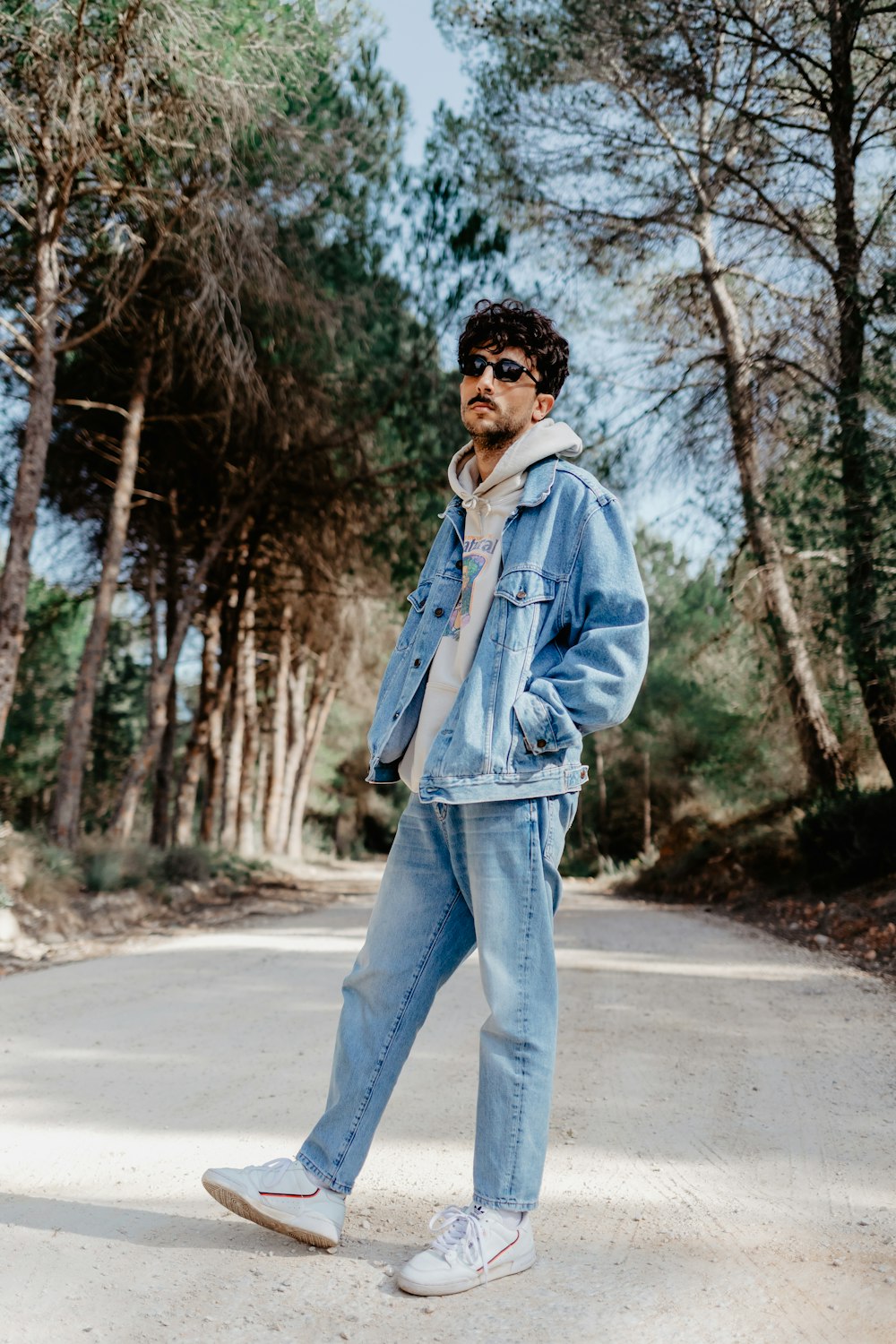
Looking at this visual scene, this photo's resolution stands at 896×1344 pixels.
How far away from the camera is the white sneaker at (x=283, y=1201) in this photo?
7.68ft

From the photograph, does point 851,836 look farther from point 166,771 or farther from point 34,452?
point 166,771

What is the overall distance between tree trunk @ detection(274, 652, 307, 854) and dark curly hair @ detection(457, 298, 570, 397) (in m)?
18.9

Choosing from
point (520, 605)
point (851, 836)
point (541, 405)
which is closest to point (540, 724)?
point (520, 605)

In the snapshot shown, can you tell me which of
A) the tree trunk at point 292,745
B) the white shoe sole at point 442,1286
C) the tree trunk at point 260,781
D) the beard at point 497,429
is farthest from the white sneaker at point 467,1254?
the tree trunk at point 260,781

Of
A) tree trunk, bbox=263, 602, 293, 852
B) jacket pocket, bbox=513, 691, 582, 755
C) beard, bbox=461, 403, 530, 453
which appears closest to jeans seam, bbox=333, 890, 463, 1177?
jacket pocket, bbox=513, 691, 582, 755

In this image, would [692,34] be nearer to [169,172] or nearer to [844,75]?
[844,75]

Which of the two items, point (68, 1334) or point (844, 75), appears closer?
point (68, 1334)

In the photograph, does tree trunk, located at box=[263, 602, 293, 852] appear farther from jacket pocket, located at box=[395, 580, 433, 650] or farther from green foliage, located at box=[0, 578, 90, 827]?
jacket pocket, located at box=[395, 580, 433, 650]

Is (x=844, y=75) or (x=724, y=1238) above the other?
(x=844, y=75)

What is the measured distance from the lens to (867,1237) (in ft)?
7.81

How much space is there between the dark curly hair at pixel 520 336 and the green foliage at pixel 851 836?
747 cm

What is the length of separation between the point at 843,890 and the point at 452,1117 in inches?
275

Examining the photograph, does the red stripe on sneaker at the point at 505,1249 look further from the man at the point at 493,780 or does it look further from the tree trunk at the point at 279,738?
the tree trunk at the point at 279,738

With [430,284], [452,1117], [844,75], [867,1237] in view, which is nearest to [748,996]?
[452,1117]
